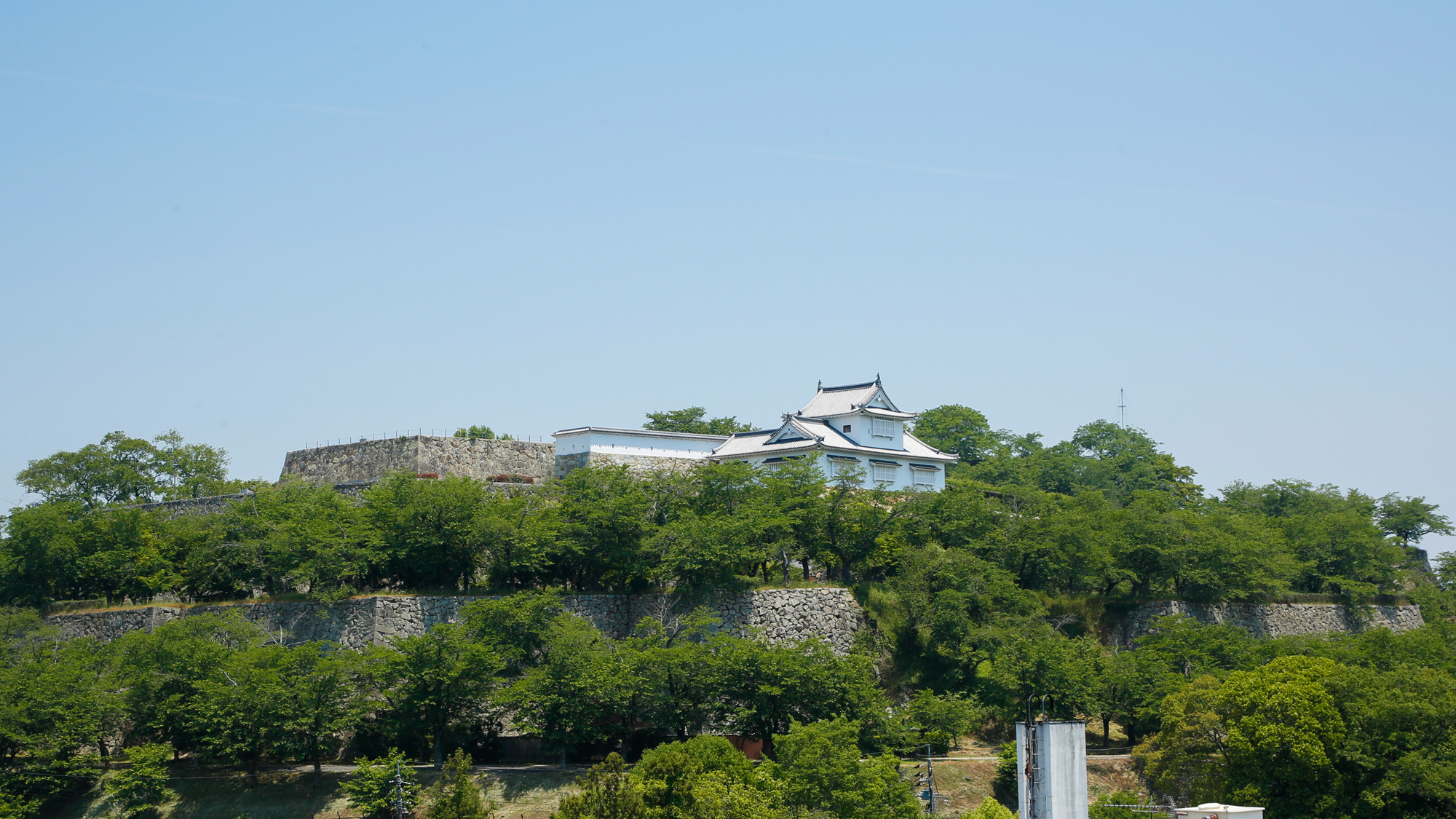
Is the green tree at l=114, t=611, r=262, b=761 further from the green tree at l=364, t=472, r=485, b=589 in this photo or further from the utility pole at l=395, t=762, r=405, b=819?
the utility pole at l=395, t=762, r=405, b=819

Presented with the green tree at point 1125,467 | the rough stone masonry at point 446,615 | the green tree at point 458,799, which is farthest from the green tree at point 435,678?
the green tree at point 1125,467

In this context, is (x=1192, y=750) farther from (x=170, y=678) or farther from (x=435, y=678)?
(x=170, y=678)

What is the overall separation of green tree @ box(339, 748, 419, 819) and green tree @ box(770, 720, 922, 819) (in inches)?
324

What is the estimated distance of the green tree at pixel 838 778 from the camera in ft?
96.5

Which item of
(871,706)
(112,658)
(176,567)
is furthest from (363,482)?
(871,706)

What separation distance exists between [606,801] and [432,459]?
20612mm

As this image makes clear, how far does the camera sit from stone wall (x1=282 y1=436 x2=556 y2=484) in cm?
4662

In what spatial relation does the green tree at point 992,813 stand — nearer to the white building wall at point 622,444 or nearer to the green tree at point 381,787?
the green tree at point 381,787

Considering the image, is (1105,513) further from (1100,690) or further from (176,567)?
(176,567)

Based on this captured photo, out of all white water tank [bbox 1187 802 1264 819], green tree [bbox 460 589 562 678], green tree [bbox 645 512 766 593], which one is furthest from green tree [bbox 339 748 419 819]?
white water tank [bbox 1187 802 1264 819]

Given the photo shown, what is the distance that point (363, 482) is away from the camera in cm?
4647

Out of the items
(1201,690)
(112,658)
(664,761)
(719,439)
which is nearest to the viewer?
(664,761)

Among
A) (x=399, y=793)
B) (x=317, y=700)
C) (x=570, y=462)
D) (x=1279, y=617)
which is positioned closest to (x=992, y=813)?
(x=399, y=793)

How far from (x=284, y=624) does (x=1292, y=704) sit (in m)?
25.8
